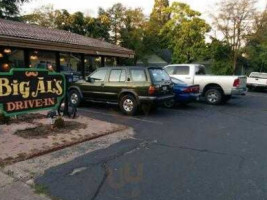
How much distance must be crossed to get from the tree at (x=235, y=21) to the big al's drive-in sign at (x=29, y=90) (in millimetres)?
24776

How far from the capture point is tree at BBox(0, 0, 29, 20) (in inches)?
1318

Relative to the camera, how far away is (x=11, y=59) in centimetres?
1764

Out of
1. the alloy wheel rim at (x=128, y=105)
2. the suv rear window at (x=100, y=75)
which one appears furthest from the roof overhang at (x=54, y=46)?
the alloy wheel rim at (x=128, y=105)

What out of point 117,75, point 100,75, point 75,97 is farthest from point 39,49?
point 117,75

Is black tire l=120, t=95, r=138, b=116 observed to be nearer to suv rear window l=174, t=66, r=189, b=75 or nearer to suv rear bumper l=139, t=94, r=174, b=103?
suv rear bumper l=139, t=94, r=174, b=103

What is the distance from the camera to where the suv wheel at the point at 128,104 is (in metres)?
10.0

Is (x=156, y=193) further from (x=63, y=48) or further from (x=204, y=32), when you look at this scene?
(x=204, y=32)

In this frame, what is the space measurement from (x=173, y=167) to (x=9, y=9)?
34.9 metres

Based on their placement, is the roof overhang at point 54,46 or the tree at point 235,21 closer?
the roof overhang at point 54,46

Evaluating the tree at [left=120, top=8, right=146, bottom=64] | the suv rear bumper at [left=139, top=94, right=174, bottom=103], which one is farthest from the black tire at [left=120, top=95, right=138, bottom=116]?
the tree at [left=120, top=8, right=146, bottom=64]

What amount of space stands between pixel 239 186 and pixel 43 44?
1334cm

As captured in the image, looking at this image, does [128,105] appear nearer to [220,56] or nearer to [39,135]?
[39,135]

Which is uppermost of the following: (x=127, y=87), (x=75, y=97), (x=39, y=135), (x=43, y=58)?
(x=43, y=58)

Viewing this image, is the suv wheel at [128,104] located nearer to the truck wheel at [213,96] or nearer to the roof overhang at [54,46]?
the truck wheel at [213,96]
